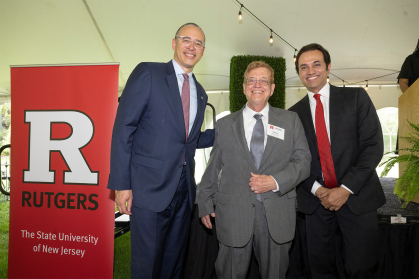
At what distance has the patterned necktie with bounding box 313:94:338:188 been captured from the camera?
1700mm

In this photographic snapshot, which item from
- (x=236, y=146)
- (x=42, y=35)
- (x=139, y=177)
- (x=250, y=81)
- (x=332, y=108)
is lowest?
(x=139, y=177)

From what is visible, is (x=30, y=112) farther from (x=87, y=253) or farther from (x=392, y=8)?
(x=392, y=8)

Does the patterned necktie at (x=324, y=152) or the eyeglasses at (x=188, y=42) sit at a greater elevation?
the eyeglasses at (x=188, y=42)

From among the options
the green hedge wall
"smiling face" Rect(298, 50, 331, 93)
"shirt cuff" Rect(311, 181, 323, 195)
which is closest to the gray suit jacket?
"shirt cuff" Rect(311, 181, 323, 195)

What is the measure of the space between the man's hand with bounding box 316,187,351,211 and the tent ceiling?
4.89 meters

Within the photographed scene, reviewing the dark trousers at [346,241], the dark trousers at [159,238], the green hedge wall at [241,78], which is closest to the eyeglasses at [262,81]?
the dark trousers at [159,238]

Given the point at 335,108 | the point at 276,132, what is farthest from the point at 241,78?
the point at 276,132

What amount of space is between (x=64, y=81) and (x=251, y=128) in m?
1.66

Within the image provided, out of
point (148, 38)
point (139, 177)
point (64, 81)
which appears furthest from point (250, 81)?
point (148, 38)

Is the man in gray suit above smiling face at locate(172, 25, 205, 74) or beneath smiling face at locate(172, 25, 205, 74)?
beneath

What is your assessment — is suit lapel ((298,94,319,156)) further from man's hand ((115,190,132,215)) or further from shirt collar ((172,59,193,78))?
man's hand ((115,190,132,215))

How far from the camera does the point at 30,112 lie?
2092 millimetres

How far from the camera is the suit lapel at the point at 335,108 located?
1.70 meters

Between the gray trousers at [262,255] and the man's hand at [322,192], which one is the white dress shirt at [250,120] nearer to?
the gray trousers at [262,255]
